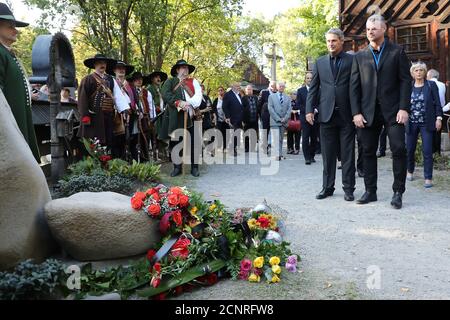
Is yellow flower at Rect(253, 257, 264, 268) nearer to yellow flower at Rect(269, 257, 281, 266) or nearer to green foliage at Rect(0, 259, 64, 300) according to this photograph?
yellow flower at Rect(269, 257, 281, 266)

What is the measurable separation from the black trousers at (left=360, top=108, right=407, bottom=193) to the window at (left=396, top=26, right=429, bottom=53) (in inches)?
360

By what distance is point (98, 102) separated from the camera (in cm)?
815

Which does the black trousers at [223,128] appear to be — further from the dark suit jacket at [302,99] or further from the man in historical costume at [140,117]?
the man in historical costume at [140,117]

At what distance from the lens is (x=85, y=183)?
674 centimetres

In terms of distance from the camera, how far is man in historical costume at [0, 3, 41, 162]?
4.69 m

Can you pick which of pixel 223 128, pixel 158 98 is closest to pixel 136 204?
pixel 158 98

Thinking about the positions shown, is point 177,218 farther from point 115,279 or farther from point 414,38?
point 414,38

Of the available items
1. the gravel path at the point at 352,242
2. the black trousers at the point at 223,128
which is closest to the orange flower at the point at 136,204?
the gravel path at the point at 352,242

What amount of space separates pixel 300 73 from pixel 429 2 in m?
38.8

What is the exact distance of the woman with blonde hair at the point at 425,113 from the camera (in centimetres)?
752

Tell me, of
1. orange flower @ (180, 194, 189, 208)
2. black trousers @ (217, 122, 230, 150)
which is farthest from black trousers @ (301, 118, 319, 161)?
orange flower @ (180, 194, 189, 208)

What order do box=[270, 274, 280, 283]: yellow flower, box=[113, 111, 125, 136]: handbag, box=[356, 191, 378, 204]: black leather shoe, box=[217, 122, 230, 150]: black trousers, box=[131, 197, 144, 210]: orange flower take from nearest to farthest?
box=[270, 274, 280, 283]: yellow flower < box=[131, 197, 144, 210]: orange flower < box=[356, 191, 378, 204]: black leather shoe < box=[113, 111, 125, 136]: handbag < box=[217, 122, 230, 150]: black trousers

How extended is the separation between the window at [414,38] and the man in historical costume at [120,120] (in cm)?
894

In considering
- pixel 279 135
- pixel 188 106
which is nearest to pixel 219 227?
pixel 188 106
